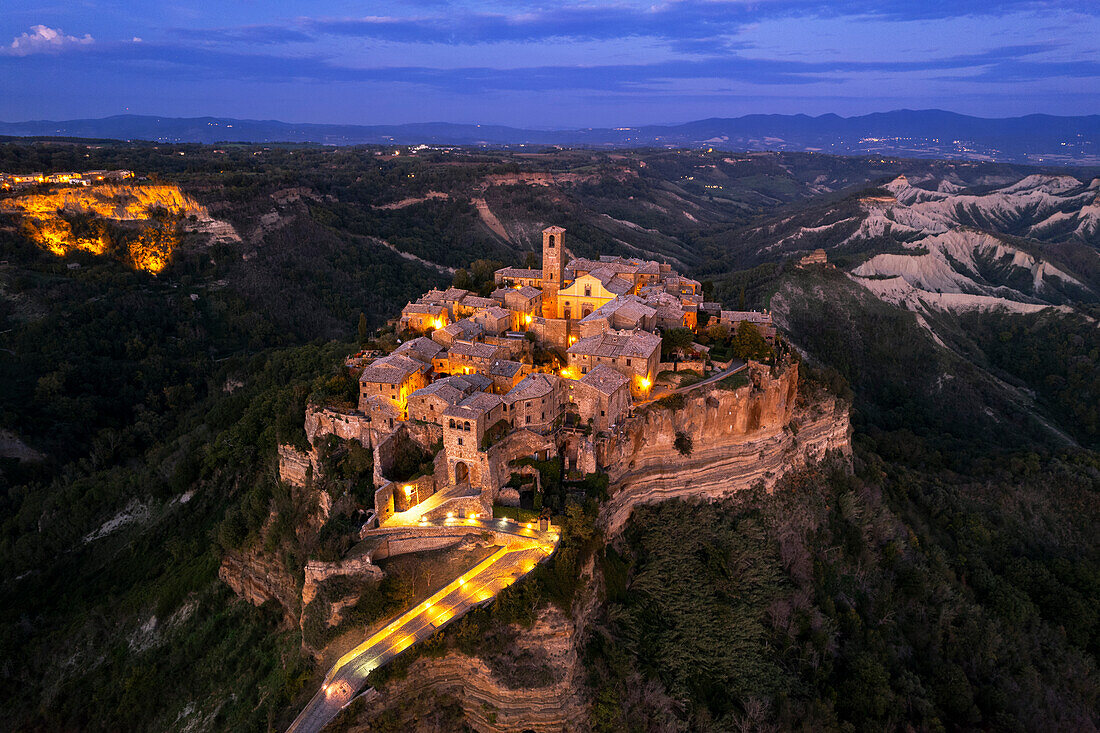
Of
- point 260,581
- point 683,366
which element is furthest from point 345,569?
point 683,366

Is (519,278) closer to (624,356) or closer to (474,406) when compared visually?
(624,356)

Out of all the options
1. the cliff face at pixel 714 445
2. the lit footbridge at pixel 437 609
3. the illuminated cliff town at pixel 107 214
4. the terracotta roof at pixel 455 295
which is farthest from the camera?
the illuminated cliff town at pixel 107 214

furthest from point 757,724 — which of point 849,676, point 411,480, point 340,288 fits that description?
point 340,288

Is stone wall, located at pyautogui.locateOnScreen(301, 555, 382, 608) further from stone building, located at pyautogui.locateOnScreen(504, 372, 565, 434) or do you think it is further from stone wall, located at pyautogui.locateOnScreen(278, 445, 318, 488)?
stone wall, located at pyautogui.locateOnScreen(278, 445, 318, 488)

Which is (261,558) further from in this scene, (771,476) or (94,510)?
(771,476)

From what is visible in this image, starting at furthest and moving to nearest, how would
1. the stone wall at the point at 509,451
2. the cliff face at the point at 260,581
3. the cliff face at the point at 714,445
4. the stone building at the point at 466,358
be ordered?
1. the stone building at the point at 466,358
2. the cliff face at the point at 714,445
3. the cliff face at the point at 260,581
4. the stone wall at the point at 509,451

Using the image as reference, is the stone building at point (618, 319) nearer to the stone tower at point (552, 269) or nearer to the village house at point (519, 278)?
the stone tower at point (552, 269)

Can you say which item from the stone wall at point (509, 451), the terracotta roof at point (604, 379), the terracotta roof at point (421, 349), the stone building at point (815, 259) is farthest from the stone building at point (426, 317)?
the stone building at point (815, 259)
